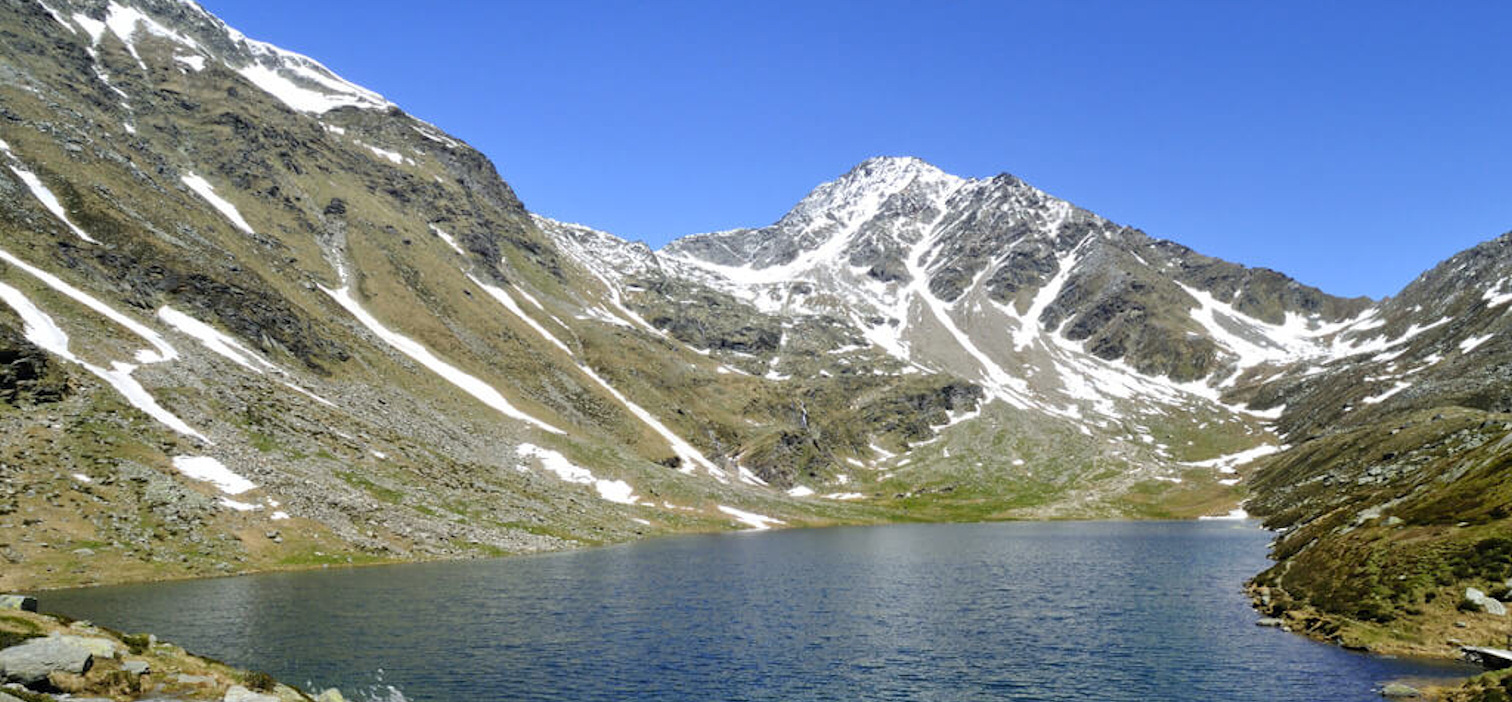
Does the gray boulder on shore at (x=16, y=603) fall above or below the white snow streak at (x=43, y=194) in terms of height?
below

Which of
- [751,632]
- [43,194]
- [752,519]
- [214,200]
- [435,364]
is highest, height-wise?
[214,200]

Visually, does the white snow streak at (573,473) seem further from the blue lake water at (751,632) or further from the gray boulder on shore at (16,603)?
the gray boulder on shore at (16,603)

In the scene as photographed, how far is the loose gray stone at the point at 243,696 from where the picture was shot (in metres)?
27.0

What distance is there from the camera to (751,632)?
60531mm

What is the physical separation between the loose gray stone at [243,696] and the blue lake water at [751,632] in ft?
→ 49.7

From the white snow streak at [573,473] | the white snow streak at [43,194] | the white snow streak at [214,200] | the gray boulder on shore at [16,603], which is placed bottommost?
the gray boulder on shore at [16,603]

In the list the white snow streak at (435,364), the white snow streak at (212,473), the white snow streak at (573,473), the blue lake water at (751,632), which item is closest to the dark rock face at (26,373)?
the white snow streak at (212,473)

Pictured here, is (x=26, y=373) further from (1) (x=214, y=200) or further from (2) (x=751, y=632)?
(1) (x=214, y=200)

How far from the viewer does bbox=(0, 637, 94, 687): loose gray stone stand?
23562 mm

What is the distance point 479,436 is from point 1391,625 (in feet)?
439

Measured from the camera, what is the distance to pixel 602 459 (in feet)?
540

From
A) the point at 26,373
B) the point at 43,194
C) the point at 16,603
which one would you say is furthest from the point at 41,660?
the point at 43,194

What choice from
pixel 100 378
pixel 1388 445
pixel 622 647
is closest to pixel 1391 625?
pixel 622 647

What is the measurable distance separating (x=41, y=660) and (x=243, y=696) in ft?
18.7
